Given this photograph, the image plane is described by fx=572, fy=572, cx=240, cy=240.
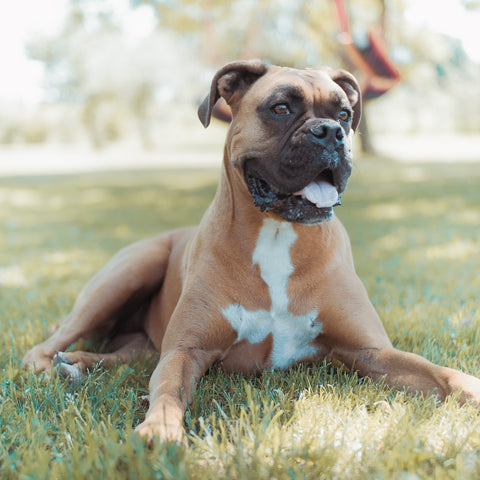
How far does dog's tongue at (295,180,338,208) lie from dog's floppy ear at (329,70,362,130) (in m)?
0.78

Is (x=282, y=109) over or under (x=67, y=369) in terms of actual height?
over

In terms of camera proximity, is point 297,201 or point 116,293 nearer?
point 297,201

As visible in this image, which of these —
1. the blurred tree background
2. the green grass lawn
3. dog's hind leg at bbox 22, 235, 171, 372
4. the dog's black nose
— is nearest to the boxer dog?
the dog's black nose

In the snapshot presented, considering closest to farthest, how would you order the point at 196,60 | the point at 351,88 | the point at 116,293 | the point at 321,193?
the point at 321,193 < the point at 351,88 < the point at 116,293 < the point at 196,60

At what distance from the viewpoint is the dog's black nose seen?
9.48ft

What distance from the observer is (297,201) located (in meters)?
2.99

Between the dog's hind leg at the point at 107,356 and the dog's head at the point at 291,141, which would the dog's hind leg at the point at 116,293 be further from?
the dog's head at the point at 291,141

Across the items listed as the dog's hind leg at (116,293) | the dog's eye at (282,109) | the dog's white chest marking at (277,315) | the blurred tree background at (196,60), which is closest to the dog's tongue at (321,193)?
the dog's white chest marking at (277,315)

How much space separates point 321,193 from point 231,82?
34.9 inches

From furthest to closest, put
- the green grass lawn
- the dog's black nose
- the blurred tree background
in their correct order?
1. the blurred tree background
2. the dog's black nose
3. the green grass lawn

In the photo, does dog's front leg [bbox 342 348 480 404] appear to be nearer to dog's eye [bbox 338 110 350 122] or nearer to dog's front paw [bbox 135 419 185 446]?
dog's front paw [bbox 135 419 185 446]

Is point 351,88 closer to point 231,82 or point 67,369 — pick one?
point 231,82

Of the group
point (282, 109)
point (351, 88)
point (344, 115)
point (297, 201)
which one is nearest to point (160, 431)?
point (297, 201)

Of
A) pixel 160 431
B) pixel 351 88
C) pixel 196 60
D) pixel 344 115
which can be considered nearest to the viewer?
pixel 160 431
